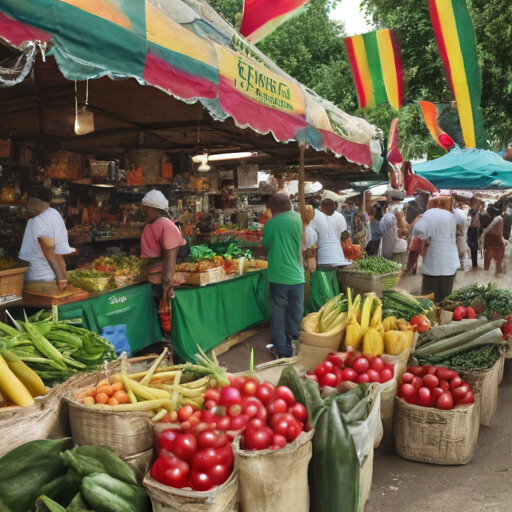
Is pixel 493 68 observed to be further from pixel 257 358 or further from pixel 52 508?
pixel 52 508

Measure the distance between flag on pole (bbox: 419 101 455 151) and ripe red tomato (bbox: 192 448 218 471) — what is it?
12.1 meters

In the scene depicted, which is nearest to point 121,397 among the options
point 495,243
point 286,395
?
point 286,395

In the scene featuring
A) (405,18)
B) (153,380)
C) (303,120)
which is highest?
(405,18)

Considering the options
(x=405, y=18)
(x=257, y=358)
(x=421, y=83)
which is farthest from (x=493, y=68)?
(x=257, y=358)

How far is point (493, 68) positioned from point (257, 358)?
1319cm

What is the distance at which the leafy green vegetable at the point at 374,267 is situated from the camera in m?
8.38

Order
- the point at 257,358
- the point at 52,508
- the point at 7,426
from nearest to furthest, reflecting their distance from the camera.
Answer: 1. the point at 52,508
2. the point at 7,426
3. the point at 257,358

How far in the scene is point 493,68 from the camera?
15.0 metres

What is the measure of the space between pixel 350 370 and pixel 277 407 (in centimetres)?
119

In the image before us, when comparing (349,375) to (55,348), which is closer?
(55,348)

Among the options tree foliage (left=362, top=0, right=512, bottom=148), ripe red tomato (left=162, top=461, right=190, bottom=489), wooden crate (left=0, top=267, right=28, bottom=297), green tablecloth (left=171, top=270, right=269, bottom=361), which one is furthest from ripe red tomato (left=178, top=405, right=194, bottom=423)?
tree foliage (left=362, top=0, right=512, bottom=148)

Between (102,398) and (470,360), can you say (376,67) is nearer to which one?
(470,360)

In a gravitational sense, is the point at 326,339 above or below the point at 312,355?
above

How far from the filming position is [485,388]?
14.2 feet
